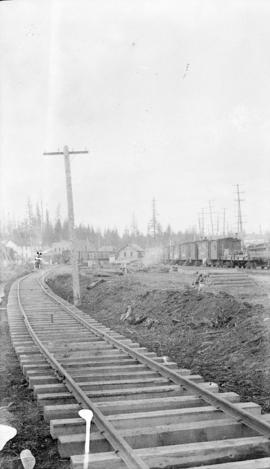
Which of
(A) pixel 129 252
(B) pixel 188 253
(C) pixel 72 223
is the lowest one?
(B) pixel 188 253

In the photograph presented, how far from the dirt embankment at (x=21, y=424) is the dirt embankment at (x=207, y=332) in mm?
2541

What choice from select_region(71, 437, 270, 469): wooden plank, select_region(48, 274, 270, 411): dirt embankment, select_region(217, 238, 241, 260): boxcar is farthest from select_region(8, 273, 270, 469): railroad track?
select_region(217, 238, 241, 260): boxcar

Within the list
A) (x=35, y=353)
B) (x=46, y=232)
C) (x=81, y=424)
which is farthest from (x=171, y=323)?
(x=46, y=232)

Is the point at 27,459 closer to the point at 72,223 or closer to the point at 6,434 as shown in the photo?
the point at 6,434

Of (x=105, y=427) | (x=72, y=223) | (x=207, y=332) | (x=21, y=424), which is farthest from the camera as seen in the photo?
(x=72, y=223)

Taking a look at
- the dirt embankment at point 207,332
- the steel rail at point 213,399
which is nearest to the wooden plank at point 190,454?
the steel rail at point 213,399

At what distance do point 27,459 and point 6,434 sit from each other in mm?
629

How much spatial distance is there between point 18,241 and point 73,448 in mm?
89402

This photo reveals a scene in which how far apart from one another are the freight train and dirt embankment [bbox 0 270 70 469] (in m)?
28.6

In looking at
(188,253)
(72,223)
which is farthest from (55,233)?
(72,223)

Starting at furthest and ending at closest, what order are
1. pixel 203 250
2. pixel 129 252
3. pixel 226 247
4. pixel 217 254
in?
pixel 129 252, pixel 203 250, pixel 217 254, pixel 226 247

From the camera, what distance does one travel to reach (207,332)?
10.3 meters

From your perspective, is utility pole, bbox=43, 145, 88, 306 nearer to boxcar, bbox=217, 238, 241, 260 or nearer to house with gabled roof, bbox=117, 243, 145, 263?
boxcar, bbox=217, 238, 241, 260

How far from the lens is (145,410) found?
231 inches
